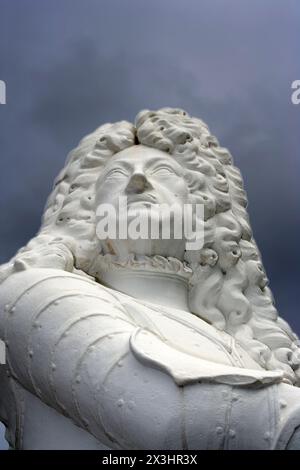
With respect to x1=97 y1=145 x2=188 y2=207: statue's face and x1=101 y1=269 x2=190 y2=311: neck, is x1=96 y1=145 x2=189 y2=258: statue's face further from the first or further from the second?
x1=101 y1=269 x2=190 y2=311: neck

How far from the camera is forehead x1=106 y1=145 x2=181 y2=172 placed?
5074 millimetres

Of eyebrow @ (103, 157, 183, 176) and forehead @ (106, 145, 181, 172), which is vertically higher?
forehead @ (106, 145, 181, 172)

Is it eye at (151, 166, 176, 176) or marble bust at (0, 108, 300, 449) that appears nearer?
marble bust at (0, 108, 300, 449)

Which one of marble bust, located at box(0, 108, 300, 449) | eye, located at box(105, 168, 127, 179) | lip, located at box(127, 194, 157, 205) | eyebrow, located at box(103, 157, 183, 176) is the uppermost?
eyebrow, located at box(103, 157, 183, 176)

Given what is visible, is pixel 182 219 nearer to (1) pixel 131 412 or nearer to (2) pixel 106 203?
(2) pixel 106 203

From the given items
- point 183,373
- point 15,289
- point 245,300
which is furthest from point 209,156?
point 183,373

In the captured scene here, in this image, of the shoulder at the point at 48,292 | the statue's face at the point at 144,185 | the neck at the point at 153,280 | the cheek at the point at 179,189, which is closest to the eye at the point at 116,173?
the statue's face at the point at 144,185

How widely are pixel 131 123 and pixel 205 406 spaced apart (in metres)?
3.09

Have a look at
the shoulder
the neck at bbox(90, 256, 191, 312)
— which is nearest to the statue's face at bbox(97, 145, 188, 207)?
the neck at bbox(90, 256, 191, 312)

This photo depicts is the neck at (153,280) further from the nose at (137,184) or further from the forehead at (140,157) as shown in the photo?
the forehead at (140,157)

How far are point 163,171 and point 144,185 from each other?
343 millimetres

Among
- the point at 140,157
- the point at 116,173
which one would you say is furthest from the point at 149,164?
the point at 116,173

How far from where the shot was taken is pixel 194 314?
16.0 feet

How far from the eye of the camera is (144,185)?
479 centimetres
